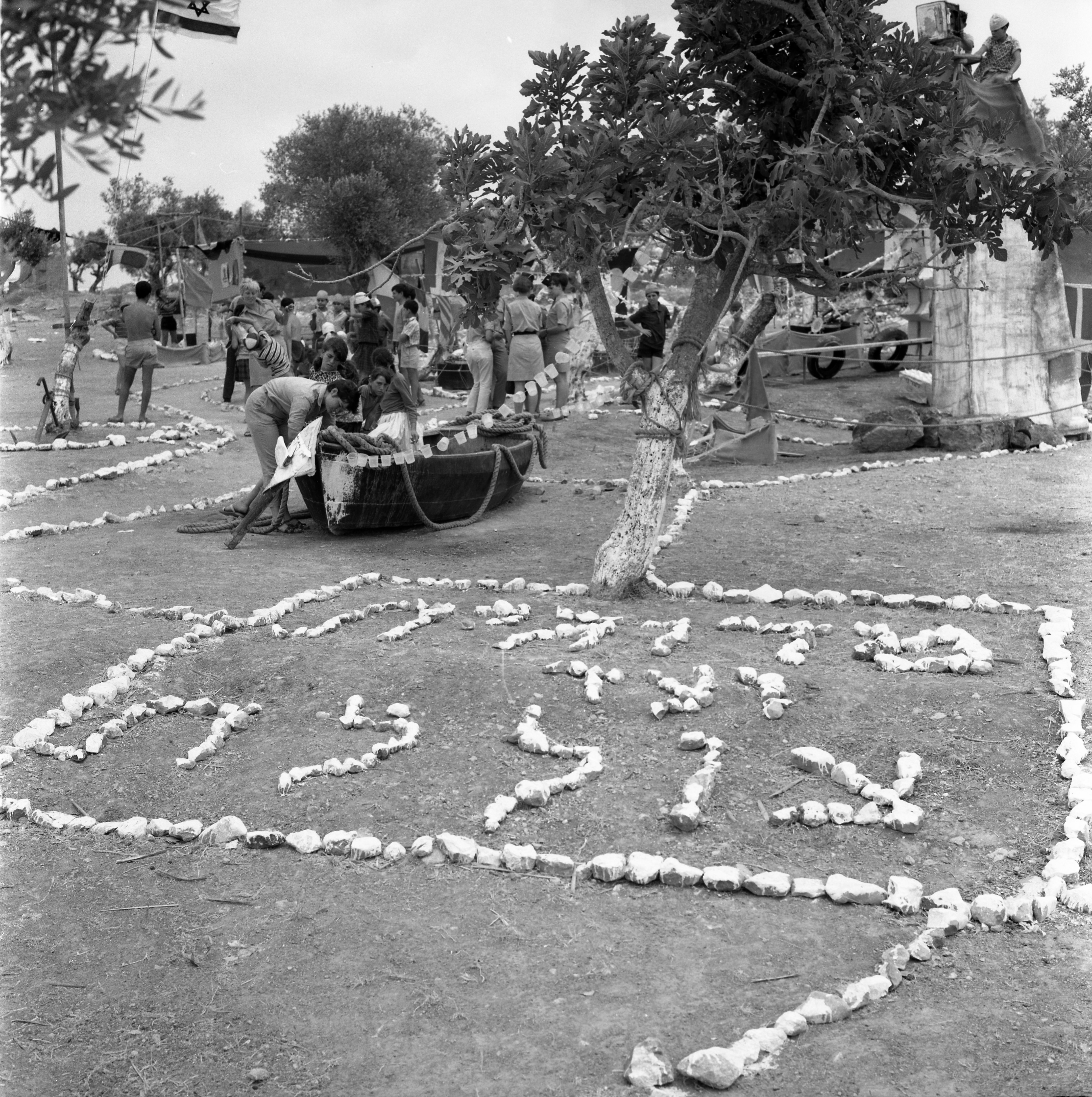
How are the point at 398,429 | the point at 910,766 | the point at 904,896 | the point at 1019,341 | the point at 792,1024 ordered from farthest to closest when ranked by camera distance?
Answer: 1. the point at 1019,341
2. the point at 398,429
3. the point at 910,766
4. the point at 904,896
5. the point at 792,1024

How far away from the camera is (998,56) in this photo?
9.52 metres

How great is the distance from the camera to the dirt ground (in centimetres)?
385

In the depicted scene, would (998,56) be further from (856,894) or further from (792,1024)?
(792,1024)

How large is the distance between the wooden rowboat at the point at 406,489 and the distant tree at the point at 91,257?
18.2 meters

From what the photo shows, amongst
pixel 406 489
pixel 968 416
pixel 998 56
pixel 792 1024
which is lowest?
pixel 792 1024

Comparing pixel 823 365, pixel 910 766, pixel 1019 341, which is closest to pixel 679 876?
pixel 910 766

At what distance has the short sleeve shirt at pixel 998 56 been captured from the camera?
873 centimetres

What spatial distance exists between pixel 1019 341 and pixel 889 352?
22.1ft

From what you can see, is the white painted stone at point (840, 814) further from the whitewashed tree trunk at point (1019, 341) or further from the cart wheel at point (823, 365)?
the cart wheel at point (823, 365)

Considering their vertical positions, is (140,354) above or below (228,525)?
above

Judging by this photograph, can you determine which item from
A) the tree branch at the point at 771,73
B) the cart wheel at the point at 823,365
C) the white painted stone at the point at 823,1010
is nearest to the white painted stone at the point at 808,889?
the white painted stone at the point at 823,1010

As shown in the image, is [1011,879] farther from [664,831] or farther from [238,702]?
[238,702]

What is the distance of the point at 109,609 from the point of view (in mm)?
8312

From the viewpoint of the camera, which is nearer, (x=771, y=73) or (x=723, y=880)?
(x=723, y=880)
